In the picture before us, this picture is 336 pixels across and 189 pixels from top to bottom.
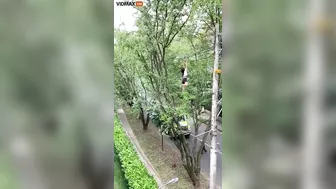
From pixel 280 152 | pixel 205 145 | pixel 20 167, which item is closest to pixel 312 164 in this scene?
pixel 280 152

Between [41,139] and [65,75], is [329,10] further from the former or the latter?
[41,139]

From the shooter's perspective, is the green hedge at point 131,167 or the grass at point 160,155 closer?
the green hedge at point 131,167

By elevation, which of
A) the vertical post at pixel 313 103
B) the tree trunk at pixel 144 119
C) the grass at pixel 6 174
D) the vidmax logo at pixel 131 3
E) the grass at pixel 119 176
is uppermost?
the vidmax logo at pixel 131 3

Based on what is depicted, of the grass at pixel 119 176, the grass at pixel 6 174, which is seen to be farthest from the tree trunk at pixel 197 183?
the grass at pixel 6 174

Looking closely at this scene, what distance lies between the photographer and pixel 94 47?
0.90 m

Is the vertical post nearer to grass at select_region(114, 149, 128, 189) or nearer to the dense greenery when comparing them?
the dense greenery

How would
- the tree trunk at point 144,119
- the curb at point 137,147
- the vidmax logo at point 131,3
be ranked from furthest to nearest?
the tree trunk at point 144,119 < the curb at point 137,147 < the vidmax logo at point 131,3

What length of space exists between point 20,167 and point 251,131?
0.64 metres

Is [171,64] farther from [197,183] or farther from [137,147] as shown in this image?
[197,183]

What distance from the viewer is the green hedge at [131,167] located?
3.97 feet

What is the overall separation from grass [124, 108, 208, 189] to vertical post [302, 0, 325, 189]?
55 centimetres

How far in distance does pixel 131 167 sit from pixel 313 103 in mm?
697

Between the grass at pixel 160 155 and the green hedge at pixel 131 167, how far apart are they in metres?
0.06

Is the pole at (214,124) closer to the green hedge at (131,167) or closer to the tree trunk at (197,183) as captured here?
the tree trunk at (197,183)
